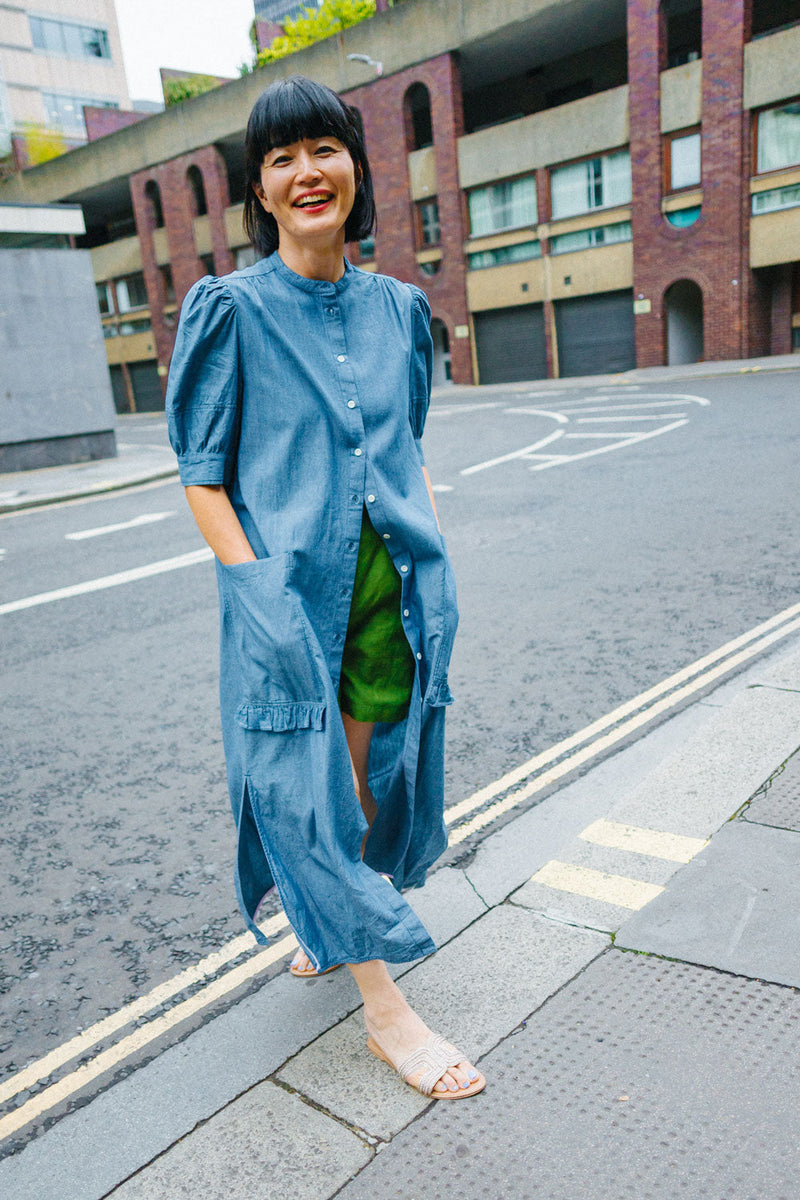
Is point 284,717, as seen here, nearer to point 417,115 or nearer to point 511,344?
point 511,344

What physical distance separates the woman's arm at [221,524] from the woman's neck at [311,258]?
1.66ft

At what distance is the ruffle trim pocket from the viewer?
1963 millimetres

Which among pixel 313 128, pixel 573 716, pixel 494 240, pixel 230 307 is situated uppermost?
pixel 494 240

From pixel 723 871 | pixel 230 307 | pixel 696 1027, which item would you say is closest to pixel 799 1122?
pixel 696 1027

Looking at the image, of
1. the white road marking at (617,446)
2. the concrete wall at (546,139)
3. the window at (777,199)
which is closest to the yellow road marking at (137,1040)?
the white road marking at (617,446)

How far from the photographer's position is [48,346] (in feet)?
57.9

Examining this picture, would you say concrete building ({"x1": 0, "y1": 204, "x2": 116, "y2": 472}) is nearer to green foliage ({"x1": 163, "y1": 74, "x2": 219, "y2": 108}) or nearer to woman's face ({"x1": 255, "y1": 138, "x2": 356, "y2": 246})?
woman's face ({"x1": 255, "y1": 138, "x2": 356, "y2": 246})

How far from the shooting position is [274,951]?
2.66 m

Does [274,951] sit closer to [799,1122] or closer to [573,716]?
[799,1122]

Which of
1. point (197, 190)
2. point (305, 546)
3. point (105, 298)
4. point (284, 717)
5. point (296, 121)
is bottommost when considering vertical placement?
point (284, 717)

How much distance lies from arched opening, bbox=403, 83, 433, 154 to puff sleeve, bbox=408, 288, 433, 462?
3342 centimetres

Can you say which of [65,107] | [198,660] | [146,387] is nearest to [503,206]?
[146,387]

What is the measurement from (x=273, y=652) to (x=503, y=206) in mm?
32120

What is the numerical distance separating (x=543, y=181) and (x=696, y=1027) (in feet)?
102
